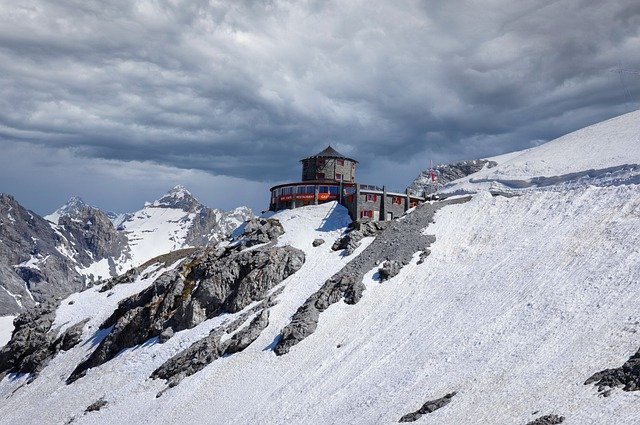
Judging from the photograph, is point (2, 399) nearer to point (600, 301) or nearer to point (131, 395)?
point (131, 395)

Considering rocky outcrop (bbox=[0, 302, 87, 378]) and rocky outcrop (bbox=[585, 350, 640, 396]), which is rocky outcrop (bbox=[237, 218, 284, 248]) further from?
rocky outcrop (bbox=[585, 350, 640, 396])

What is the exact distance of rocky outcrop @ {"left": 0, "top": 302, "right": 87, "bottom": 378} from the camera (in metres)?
66.9

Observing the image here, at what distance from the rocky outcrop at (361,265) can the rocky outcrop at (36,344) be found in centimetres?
3341

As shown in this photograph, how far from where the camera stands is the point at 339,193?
79.7 metres

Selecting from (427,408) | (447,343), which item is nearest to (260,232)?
(447,343)

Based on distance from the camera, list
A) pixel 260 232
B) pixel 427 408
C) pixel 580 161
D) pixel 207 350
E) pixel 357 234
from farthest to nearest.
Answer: pixel 580 161 → pixel 260 232 → pixel 357 234 → pixel 207 350 → pixel 427 408

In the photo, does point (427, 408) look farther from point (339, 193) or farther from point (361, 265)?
point (339, 193)

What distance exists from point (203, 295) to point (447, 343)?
29.0 m

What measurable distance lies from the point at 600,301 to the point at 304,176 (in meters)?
57.6

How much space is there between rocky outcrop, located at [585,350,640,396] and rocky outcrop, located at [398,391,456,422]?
801 cm

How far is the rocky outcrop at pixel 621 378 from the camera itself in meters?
28.1

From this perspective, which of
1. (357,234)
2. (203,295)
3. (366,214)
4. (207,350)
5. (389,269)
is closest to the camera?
(207,350)

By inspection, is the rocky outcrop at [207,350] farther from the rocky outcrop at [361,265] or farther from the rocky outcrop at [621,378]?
the rocky outcrop at [621,378]

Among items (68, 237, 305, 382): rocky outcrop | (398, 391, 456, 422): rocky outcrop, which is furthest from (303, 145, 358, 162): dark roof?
(398, 391, 456, 422): rocky outcrop
